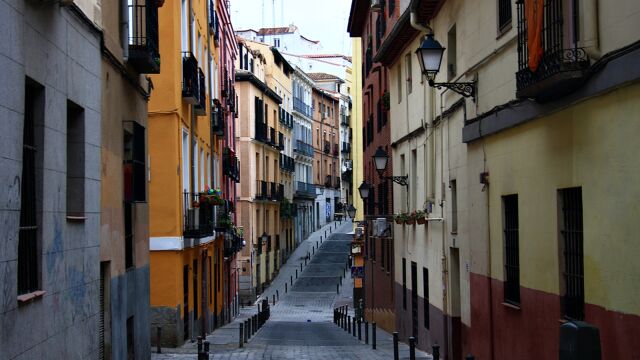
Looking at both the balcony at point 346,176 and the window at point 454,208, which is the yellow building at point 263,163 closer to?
the balcony at point 346,176

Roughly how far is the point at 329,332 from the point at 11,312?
24.0 meters

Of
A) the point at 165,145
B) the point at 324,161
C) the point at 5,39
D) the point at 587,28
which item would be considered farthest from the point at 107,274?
the point at 324,161

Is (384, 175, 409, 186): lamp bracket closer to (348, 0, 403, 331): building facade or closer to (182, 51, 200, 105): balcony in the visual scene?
(348, 0, 403, 331): building facade

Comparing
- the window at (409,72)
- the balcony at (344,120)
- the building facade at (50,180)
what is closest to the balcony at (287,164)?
the balcony at (344,120)

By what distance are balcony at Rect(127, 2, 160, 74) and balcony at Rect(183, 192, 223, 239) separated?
8.71 meters

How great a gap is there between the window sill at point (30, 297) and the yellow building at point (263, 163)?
137 ft

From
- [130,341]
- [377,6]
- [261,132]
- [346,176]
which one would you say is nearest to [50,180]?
[130,341]

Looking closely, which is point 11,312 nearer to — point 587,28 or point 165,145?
point 587,28

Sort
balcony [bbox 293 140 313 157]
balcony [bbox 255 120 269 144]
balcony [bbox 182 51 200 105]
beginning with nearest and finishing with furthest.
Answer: balcony [bbox 182 51 200 105], balcony [bbox 255 120 269 144], balcony [bbox 293 140 313 157]

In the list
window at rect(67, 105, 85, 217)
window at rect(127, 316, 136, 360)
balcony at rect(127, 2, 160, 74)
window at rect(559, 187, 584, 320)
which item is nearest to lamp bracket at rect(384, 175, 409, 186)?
balcony at rect(127, 2, 160, 74)

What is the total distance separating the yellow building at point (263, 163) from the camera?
2067 inches

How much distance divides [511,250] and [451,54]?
6472 millimetres

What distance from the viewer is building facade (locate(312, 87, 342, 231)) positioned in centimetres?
8375

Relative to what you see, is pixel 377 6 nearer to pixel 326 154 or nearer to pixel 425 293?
pixel 425 293
